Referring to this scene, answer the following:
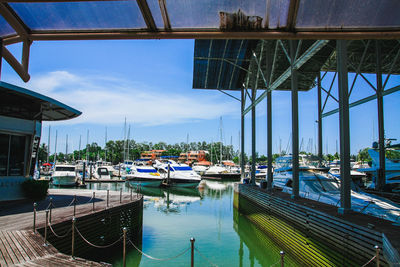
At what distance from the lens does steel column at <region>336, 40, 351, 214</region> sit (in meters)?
9.37

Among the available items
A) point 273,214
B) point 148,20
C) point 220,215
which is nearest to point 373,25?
point 148,20

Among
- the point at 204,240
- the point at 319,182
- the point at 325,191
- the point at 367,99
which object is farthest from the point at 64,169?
the point at 367,99

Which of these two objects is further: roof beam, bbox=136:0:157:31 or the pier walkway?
the pier walkway

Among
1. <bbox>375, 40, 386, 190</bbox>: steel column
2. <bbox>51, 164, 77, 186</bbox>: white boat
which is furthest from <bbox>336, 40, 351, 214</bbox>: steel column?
<bbox>51, 164, 77, 186</bbox>: white boat

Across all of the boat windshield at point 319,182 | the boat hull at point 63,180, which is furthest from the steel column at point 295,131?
the boat hull at point 63,180

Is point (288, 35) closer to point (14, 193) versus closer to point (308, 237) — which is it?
point (308, 237)

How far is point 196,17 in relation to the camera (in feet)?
8.97

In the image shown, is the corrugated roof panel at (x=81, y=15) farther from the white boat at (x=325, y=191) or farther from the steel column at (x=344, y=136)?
the white boat at (x=325, y=191)

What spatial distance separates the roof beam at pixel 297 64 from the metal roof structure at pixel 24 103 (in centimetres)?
1114

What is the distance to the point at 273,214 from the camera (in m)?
13.8

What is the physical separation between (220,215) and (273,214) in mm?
7160

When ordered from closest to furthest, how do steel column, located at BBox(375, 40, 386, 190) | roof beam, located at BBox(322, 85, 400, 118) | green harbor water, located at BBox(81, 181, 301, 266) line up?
green harbor water, located at BBox(81, 181, 301, 266), roof beam, located at BBox(322, 85, 400, 118), steel column, located at BBox(375, 40, 386, 190)

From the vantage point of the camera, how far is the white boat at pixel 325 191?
9.95m

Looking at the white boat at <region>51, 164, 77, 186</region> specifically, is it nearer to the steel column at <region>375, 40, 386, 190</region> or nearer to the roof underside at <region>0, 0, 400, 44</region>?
the steel column at <region>375, 40, 386, 190</region>
